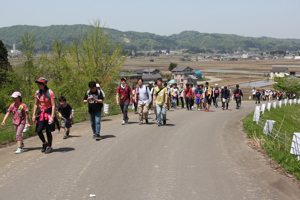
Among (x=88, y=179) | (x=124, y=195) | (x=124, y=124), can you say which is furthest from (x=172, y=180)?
(x=124, y=124)

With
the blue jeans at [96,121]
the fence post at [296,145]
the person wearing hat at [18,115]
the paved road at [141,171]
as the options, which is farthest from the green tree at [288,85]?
the person wearing hat at [18,115]

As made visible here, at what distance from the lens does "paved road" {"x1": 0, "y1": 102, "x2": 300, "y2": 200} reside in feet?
17.5

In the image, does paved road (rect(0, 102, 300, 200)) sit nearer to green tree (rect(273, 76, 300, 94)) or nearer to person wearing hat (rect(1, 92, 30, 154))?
person wearing hat (rect(1, 92, 30, 154))

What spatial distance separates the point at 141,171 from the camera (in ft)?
21.3

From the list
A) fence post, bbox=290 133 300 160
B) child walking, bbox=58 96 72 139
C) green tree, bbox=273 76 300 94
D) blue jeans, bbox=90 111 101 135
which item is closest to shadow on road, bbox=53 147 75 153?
blue jeans, bbox=90 111 101 135

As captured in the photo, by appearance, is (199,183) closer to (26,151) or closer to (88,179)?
(88,179)

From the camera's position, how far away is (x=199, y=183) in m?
5.80

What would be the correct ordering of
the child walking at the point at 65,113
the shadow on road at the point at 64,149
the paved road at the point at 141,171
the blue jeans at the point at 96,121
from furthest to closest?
the child walking at the point at 65,113
the blue jeans at the point at 96,121
the shadow on road at the point at 64,149
the paved road at the point at 141,171

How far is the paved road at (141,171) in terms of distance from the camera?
210 inches

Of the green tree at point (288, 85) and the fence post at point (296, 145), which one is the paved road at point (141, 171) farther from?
the green tree at point (288, 85)

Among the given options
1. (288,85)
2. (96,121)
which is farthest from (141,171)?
(288,85)

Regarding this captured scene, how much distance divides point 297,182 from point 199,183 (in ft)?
6.63

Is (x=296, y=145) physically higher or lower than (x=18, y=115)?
lower

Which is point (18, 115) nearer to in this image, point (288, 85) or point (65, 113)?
point (65, 113)
